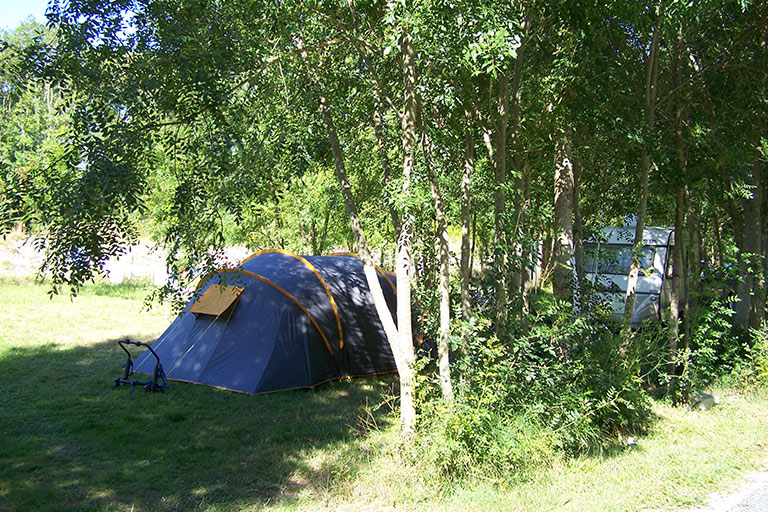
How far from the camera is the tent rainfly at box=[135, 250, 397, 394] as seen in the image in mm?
8633

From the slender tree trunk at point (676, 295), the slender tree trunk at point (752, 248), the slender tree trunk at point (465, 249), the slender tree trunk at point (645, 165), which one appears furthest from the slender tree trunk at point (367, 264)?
the slender tree trunk at point (752, 248)

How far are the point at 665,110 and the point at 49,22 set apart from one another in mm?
7491

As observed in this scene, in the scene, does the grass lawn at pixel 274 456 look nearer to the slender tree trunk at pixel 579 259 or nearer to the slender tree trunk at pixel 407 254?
the slender tree trunk at pixel 407 254

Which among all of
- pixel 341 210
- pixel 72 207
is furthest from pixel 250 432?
pixel 341 210

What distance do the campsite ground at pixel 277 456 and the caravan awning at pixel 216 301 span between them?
48.3 inches

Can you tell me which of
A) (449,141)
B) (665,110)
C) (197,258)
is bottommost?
(197,258)

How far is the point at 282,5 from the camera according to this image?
5453mm

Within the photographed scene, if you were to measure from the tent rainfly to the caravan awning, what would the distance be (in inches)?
0.6

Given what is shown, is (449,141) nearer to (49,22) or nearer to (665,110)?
(665,110)

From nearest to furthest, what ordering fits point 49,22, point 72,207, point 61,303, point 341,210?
point 72,207 < point 49,22 < point 341,210 < point 61,303

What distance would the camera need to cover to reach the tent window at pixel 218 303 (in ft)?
29.7

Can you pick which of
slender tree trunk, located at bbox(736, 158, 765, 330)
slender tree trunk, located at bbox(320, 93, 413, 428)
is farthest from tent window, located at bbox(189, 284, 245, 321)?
slender tree trunk, located at bbox(736, 158, 765, 330)

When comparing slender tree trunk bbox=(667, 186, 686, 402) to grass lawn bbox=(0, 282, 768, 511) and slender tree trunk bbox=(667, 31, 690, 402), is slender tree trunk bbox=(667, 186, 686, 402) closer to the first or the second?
slender tree trunk bbox=(667, 31, 690, 402)

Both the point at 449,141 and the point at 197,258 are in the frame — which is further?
the point at 449,141
